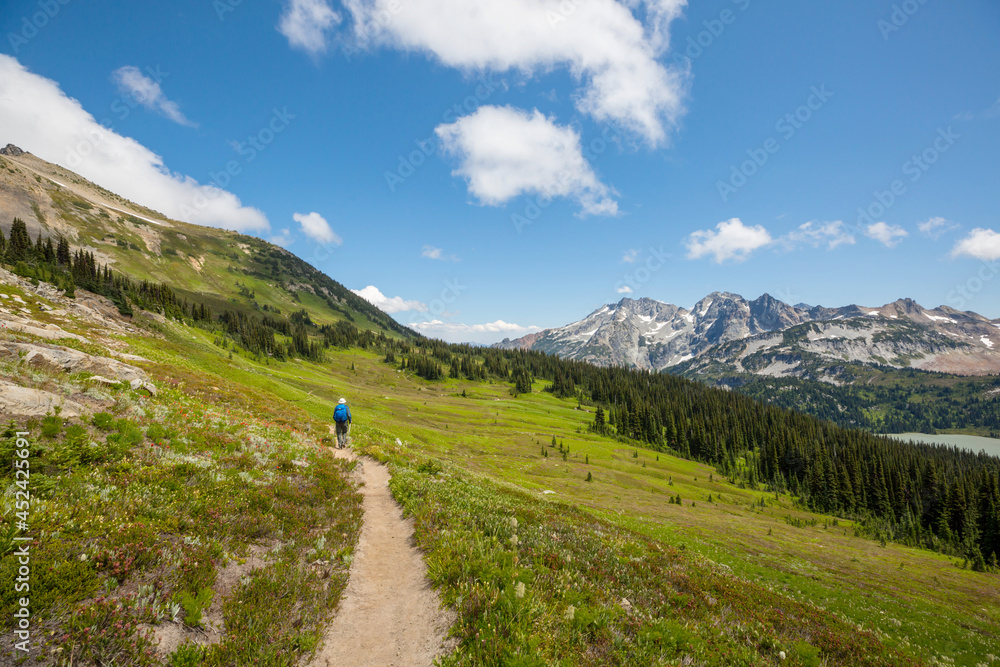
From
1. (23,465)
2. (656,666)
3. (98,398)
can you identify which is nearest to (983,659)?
(656,666)

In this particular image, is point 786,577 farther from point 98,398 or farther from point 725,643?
point 98,398

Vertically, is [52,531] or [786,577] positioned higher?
[52,531]

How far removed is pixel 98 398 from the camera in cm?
1412

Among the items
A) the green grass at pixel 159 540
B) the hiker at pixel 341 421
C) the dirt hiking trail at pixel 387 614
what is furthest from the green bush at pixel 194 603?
the hiker at pixel 341 421

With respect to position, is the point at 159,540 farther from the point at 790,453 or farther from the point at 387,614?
the point at 790,453

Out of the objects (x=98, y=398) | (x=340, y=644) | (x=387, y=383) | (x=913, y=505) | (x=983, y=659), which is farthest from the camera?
(x=387, y=383)

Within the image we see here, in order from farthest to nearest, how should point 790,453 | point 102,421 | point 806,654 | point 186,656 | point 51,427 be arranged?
point 790,453
point 102,421
point 51,427
point 806,654
point 186,656

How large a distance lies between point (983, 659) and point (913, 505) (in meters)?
128

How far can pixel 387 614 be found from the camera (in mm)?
8383

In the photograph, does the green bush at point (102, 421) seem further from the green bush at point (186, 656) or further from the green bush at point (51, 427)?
the green bush at point (186, 656)

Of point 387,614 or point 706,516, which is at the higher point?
point 387,614

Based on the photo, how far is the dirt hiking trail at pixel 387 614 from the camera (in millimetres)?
6992

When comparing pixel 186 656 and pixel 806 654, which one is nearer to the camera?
pixel 186 656

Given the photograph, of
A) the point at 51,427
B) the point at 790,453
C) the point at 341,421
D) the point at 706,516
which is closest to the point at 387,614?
the point at 51,427
